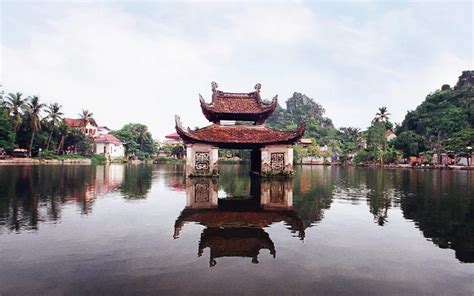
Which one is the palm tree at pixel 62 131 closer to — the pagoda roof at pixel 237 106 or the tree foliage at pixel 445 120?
the pagoda roof at pixel 237 106

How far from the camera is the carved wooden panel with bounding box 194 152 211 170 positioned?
87.5ft

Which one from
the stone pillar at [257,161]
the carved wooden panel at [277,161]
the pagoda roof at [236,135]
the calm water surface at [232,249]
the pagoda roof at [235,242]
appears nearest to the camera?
the calm water surface at [232,249]

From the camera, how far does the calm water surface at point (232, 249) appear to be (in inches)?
227

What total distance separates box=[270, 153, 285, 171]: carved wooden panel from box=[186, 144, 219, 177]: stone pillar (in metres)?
4.75

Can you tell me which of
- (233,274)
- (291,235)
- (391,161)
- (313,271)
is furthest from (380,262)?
(391,161)

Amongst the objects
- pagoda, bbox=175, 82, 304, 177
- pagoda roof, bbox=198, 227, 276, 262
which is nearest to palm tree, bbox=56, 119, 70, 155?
pagoda, bbox=175, 82, 304, 177

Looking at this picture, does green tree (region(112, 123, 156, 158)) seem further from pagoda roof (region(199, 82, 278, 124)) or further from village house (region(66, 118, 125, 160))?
pagoda roof (region(199, 82, 278, 124))

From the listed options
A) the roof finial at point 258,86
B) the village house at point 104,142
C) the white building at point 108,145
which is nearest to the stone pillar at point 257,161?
the roof finial at point 258,86

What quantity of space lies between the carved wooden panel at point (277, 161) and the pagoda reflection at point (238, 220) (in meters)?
9.15

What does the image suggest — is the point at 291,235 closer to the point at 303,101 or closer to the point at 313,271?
the point at 313,271

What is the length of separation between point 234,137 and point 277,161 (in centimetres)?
421

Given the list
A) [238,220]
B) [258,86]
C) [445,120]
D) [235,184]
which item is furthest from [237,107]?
[445,120]

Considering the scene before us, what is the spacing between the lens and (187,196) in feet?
57.2

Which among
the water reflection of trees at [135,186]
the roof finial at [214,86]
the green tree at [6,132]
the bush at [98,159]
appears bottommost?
the water reflection of trees at [135,186]
